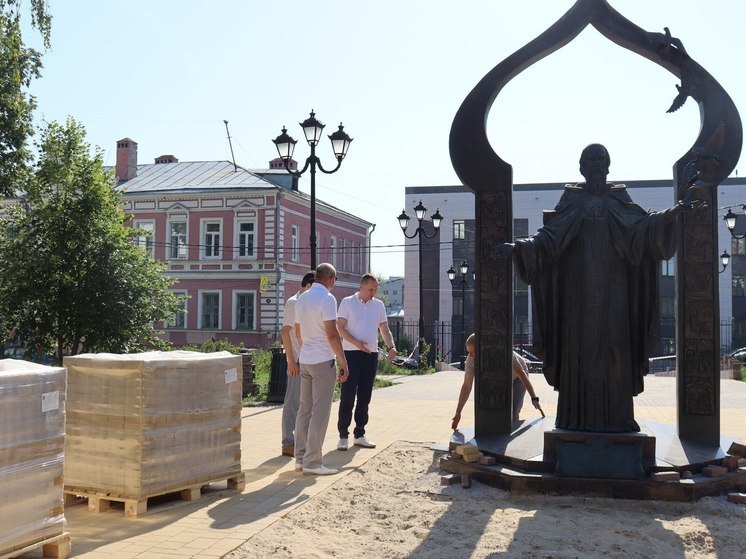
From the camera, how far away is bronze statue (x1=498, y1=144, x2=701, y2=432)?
6016mm

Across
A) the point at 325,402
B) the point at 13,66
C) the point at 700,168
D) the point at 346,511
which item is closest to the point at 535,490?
the point at 346,511

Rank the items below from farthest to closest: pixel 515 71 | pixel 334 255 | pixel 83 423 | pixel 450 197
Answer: pixel 450 197 → pixel 334 255 → pixel 515 71 → pixel 83 423

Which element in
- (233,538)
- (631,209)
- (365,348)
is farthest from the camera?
(365,348)

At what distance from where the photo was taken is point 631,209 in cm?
618

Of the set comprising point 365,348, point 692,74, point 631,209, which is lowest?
point 365,348

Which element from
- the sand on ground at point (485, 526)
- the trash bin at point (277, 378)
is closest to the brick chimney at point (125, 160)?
the trash bin at point (277, 378)

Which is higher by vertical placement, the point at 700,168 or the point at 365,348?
the point at 700,168

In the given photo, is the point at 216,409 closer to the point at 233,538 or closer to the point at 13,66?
the point at 233,538

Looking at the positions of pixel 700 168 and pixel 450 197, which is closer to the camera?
pixel 700 168

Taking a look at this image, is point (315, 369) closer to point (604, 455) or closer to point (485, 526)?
point (485, 526)

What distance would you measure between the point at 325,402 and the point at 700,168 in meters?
3.81

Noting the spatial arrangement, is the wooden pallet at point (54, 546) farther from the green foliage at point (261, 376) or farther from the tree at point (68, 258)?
the tree at point (68, 258)

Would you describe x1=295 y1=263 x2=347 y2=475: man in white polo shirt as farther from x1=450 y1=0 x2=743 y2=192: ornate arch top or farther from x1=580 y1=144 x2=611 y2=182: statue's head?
x1=580 y1=144 x2=611 y2=182: statue's head

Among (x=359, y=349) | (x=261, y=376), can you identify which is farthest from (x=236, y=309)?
(x=359, y=349)
